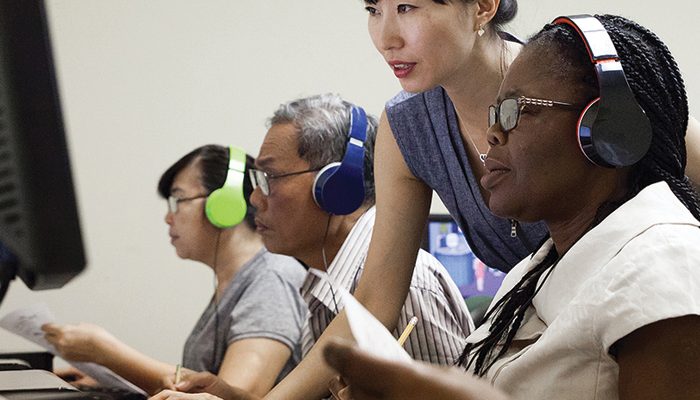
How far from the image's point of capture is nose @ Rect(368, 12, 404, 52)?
4.90 ft

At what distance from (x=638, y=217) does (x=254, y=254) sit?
1.54m

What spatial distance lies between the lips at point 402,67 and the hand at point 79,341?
70cm

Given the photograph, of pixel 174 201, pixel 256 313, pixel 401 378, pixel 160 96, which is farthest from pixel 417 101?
pixel 160 96

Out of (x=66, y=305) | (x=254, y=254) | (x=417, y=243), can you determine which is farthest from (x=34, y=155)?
(x=66, y=305)

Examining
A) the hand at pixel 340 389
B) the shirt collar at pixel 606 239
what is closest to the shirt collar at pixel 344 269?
the hand at pixel 340 389

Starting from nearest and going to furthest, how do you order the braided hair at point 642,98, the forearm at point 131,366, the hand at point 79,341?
the braided hair at point 642,98 → the hand at point 79,341 → the forearm at point 131,366

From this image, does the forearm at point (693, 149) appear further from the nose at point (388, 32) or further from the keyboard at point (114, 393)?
the keyboard at point (114, 393)

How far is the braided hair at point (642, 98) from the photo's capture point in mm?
1113

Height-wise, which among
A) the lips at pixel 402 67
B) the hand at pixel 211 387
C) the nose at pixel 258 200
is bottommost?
the hand at pixel 211 387

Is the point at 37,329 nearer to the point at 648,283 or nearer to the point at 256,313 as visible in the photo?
the point at 256,313

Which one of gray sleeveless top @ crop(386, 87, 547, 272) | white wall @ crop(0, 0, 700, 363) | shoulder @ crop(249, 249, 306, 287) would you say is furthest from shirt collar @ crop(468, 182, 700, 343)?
white wall @ crop(0, 0, 700, 363)

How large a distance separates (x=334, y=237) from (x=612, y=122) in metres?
1.04

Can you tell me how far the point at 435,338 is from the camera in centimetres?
176

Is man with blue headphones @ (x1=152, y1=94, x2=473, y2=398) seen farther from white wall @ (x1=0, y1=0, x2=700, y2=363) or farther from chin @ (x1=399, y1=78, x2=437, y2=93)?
white wall @ (x1=0, y1=0, x2=700, y2=363)
